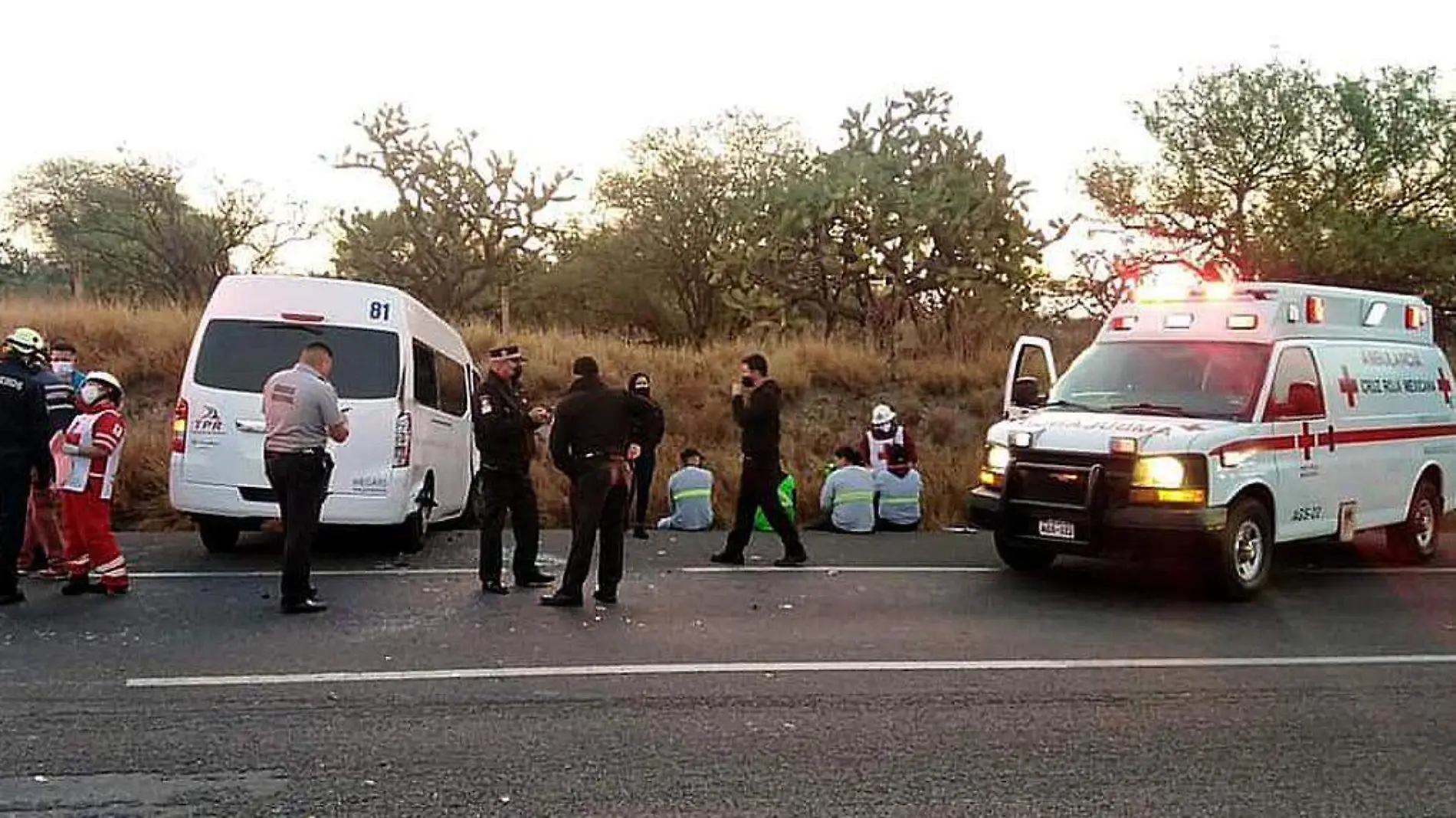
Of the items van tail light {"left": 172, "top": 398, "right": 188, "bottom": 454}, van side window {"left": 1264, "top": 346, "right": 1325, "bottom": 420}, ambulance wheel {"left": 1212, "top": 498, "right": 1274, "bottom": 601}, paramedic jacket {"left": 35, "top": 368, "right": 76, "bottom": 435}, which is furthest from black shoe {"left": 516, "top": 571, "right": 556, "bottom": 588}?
van side window {"left": 1264, "top": 346, "right": 1325, "bottom": 420}

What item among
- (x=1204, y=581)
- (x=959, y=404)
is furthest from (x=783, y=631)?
(x=959, y=404)

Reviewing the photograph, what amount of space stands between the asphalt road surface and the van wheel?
1715 mm

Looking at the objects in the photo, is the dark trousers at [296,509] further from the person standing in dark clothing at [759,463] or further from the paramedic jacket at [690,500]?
the paramedic jacket at [690,500]

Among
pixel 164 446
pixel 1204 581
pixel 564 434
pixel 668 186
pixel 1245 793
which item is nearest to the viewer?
pixel 1245 793

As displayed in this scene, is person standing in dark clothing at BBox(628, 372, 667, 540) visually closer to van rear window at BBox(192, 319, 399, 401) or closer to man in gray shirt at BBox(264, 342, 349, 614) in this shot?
van rear window at BBox(192, 319, 399, 401)

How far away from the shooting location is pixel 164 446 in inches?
584

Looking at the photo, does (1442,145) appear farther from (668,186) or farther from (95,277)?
(95,277)

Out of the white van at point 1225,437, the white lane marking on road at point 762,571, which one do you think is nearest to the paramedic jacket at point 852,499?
the white lane marking on road at point 762,571

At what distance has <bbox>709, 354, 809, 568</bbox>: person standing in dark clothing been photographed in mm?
11016

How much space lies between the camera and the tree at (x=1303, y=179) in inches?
1044

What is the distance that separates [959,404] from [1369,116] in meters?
13.7

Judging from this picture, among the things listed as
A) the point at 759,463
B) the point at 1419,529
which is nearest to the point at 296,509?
the point at 759,463

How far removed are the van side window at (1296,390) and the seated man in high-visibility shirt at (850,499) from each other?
15.2ft

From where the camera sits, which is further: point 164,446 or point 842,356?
point 842,356
